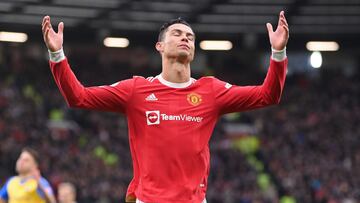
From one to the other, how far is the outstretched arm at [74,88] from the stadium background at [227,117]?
50.2 ft

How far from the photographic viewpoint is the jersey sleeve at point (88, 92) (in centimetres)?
466

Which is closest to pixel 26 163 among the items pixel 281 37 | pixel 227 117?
pixel 281 37

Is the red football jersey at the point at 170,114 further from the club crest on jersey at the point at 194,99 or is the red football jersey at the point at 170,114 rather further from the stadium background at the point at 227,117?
the stadium background at the point at 227,117

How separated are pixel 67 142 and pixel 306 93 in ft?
31.4

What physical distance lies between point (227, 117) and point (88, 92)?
23.6 metres

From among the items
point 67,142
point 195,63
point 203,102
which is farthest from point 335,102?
point 203,102

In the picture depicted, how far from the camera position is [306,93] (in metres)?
29.0

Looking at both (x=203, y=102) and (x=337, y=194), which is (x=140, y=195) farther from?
(x=337, y=194)

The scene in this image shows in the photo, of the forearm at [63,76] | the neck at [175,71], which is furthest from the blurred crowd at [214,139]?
the forearm at [63,76]

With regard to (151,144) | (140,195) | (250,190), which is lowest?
(250,190)

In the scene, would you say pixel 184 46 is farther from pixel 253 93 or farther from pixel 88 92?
pixel 88 92

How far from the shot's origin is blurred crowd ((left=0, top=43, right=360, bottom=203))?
21725 millimetres

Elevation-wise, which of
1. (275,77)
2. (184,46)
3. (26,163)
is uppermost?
(184,46)

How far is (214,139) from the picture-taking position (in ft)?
Answer: 85.5
